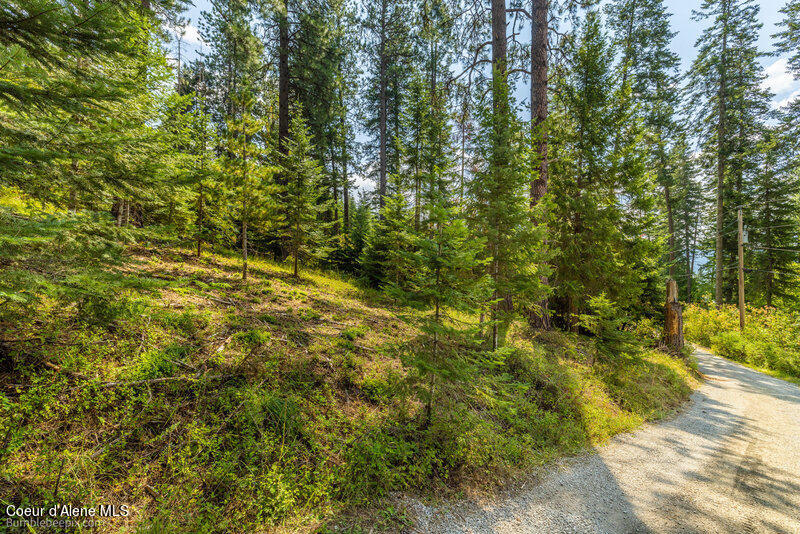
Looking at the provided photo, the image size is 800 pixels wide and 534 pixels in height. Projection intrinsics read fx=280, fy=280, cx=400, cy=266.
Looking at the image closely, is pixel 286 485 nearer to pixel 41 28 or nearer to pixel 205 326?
pixel 205 326

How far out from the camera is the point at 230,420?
111 inches

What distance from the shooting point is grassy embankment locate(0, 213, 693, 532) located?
216 centimetres

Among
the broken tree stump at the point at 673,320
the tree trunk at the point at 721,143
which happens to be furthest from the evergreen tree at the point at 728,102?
the broken tree stump at the point at 673,320

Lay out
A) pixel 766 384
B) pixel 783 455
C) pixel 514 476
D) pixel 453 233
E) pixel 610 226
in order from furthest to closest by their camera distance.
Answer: pixel 766 384 < pixel 610 226 < pixel 783 455 < pixel 514 476 < pixel 453 233

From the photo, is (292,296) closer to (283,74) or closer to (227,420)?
(227,420)

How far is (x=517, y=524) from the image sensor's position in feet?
8.93

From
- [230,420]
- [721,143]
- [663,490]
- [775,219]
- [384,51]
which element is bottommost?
[663,490]

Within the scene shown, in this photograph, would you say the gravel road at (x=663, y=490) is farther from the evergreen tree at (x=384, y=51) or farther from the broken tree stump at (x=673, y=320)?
the evergreen tree at (x=384, y=51)

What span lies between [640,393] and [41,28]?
10.6 m

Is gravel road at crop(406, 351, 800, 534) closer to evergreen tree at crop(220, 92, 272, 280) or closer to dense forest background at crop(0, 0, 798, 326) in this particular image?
dense forest background at crop(0, 0, 798, 326)

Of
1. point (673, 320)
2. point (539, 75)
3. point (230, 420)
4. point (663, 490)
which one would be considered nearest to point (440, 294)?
point (230, 420)

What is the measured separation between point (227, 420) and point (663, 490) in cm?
510

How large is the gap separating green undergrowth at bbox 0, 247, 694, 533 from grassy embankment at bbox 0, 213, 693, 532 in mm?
15

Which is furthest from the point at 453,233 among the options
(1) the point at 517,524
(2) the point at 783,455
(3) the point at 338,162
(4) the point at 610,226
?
(3) the point at 338,162
